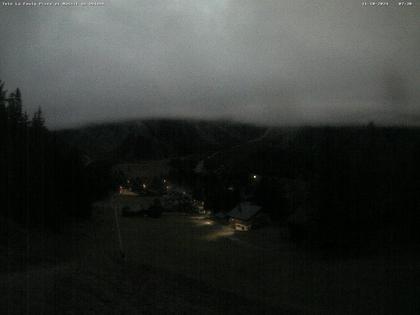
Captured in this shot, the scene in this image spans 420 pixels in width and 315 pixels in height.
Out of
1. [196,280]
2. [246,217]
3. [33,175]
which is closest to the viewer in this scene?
[196,280]

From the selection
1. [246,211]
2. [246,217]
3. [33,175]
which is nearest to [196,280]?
[33,175]

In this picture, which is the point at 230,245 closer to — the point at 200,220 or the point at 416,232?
the point at 416,232

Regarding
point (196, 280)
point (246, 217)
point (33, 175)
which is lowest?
point (246, 217)

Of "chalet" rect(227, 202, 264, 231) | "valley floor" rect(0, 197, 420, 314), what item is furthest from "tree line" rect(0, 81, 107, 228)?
"chalet" rect(227, 202, 264, 231)

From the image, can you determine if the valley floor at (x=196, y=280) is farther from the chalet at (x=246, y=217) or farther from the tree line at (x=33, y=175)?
the chalet at (x=246, y=217)

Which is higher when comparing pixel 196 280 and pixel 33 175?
pixel 33 175

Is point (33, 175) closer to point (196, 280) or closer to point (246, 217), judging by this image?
point (196, 280)

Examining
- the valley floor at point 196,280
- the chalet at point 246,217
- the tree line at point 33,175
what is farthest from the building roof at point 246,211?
the tree line at point 33,175

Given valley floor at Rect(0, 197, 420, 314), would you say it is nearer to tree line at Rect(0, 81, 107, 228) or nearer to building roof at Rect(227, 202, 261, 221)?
tree line at Rect(0, 81, 107, 228)

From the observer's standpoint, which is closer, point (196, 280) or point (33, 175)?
point (196, 280)
